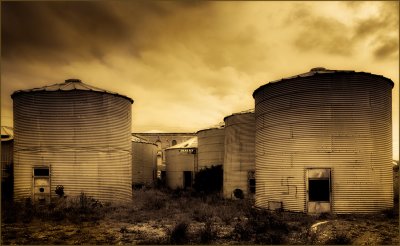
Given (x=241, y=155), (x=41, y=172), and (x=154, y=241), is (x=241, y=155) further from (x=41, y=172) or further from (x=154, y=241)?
(x=154, y=241)

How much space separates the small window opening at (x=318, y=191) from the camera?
1513cm

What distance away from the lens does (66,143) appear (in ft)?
59.5

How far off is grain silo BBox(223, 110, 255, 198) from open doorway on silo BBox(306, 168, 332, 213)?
597cm

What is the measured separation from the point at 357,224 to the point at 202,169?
15930mm

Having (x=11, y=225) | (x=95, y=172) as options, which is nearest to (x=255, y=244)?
(x=11, y=225)

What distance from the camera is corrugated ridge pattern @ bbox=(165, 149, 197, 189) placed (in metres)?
31.6

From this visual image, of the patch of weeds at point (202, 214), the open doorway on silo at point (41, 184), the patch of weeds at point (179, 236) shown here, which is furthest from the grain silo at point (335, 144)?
the open doorway on silo at point (41, 184)

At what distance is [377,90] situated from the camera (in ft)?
50.4

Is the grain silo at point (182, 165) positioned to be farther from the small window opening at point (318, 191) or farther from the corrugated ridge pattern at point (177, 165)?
the small window opening at point (318, 191)

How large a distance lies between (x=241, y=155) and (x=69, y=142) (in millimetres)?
10048

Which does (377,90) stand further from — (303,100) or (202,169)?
(202,169)

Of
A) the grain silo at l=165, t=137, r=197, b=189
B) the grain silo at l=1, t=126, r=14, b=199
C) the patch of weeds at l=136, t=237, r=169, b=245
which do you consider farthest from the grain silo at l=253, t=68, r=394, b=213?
the grain silo at l=165, t=137, r=197, b=189

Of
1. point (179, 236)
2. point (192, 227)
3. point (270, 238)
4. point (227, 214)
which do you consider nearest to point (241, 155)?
point (227, 214)

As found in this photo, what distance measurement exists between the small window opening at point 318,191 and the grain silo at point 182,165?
658 inches
